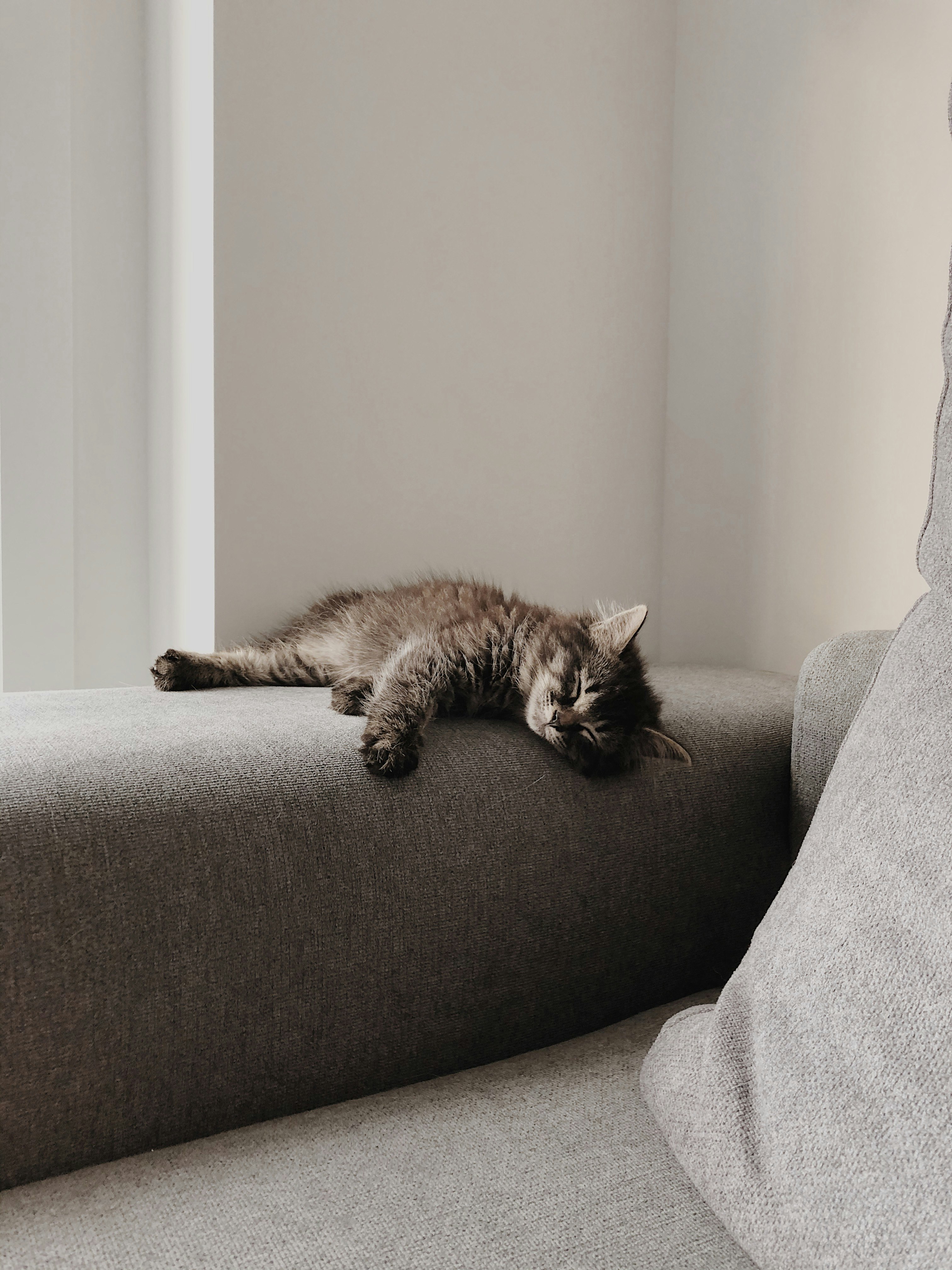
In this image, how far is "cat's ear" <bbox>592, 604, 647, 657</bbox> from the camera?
4.14 ft

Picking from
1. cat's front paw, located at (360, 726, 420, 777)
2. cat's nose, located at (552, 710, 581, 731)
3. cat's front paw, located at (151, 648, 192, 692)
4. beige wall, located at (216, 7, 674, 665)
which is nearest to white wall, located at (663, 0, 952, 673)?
beige wall, located at (216, 7, 674, 665)

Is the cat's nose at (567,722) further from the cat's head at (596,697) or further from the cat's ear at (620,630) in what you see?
the cat's ear at (620,630)

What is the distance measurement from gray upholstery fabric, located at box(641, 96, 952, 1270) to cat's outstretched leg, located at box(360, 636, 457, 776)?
39 cm

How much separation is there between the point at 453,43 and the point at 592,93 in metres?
0.34

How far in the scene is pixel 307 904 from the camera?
0.89 m

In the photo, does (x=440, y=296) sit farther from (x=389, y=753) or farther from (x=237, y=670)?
(x=389, y=753)

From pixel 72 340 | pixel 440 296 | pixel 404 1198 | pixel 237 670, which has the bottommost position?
pixel 404 1198

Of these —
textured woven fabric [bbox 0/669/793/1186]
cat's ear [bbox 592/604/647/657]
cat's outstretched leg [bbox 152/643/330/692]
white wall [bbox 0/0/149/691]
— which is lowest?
textured woven fabric [bbox 0/669/793/1186]

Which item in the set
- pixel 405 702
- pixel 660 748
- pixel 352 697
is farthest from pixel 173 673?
pixel 660 748

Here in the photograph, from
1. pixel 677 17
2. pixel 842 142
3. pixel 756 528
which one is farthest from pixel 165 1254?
pixel 677 17

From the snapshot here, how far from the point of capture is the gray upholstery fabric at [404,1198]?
25.5 inches

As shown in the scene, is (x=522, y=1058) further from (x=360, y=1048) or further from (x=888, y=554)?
(x=888, y=554)

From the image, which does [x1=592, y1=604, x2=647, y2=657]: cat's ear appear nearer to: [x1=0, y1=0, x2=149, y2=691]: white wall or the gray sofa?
the gray sofa

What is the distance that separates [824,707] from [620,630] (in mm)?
293
